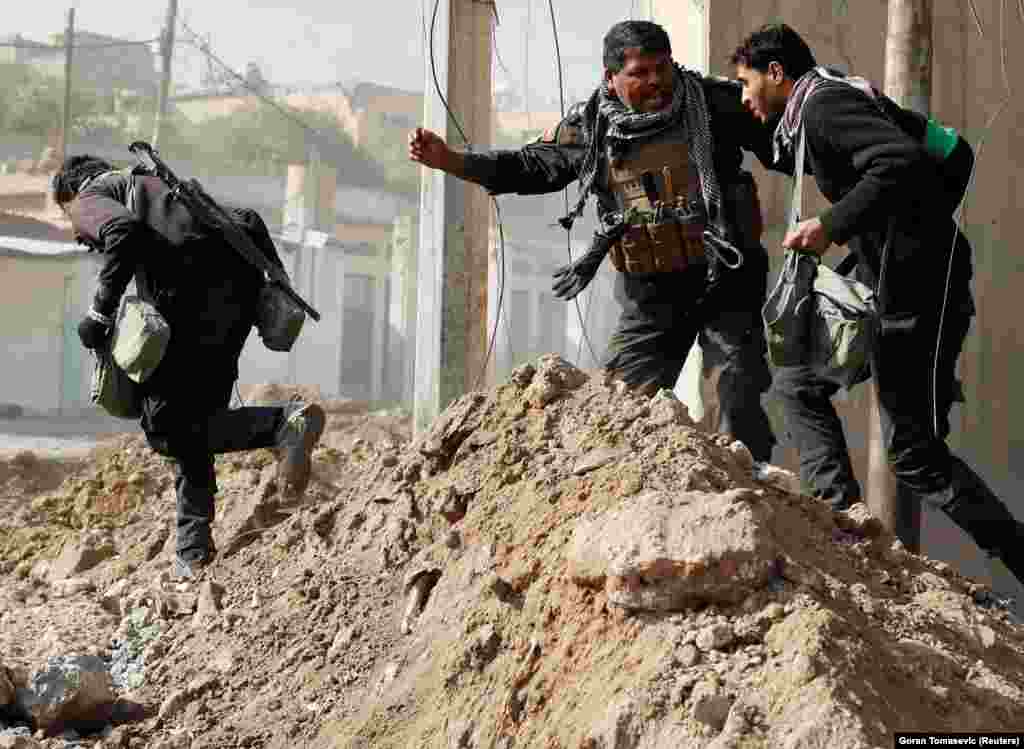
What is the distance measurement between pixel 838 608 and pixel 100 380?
128 inches

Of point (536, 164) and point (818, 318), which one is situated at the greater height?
point (536, 164)

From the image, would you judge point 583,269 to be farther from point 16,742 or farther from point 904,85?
point 16,742

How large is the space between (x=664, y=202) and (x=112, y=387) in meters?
2.10

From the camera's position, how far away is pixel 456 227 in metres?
6.60

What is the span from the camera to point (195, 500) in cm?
542

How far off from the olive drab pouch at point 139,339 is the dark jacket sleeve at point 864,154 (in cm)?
236

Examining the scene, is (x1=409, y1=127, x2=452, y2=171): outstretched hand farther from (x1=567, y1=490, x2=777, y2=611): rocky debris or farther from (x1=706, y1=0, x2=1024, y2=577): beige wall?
(x1=706, y1=0, x2=1024, y2=577): beige wall

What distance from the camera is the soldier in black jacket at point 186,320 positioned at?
5129 millimetres

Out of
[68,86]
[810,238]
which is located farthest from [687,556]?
[68,86]

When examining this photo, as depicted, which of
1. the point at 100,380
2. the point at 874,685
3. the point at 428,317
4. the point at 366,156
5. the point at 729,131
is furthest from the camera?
the point at 366,156

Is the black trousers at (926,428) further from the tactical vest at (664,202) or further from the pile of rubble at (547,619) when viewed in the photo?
the tactical vest at (664,202)

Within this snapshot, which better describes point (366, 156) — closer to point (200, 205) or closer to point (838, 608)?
point (200, 205)

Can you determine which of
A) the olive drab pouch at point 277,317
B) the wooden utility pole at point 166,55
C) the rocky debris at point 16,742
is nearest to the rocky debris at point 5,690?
the rocky debris at point 16,742

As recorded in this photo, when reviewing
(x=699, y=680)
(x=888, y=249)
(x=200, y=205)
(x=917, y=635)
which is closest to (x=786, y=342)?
(x=888, y=249)
